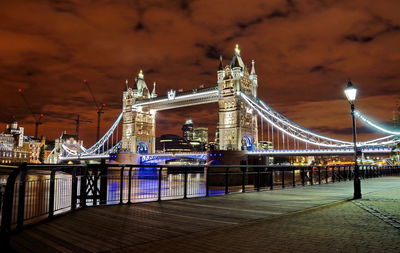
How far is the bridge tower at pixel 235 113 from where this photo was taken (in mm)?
60494

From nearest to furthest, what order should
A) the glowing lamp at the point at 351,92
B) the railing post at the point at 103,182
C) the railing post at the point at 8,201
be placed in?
the railing post at the point at 8,201 → the railing post at the point at 103,182 → the glowing lamp at the point at 351,92

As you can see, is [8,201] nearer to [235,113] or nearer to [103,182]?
[103,182]

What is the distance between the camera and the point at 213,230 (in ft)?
20.1

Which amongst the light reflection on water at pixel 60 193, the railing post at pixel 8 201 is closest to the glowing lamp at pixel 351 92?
the light reflection on water at pixel 60 193

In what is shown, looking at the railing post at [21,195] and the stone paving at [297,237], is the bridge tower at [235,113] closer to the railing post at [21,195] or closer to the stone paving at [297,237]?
the stone paving at [297,237]

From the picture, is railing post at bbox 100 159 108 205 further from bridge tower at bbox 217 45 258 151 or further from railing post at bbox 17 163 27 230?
bridge tower at bbox 217 45 258 151

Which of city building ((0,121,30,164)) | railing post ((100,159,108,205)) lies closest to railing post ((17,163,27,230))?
→ railing post ((100,159,108,205))

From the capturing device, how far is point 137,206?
9.13m

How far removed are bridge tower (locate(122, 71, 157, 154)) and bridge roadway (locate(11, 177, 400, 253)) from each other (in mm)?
76671

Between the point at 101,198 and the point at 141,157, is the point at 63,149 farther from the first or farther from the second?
the point at 101,198

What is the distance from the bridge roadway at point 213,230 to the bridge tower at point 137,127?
76.7m

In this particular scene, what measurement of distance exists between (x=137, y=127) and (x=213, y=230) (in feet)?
264

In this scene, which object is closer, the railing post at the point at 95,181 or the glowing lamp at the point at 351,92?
the railing post at the point at 95,181

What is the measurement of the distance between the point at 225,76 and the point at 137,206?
56.7m
